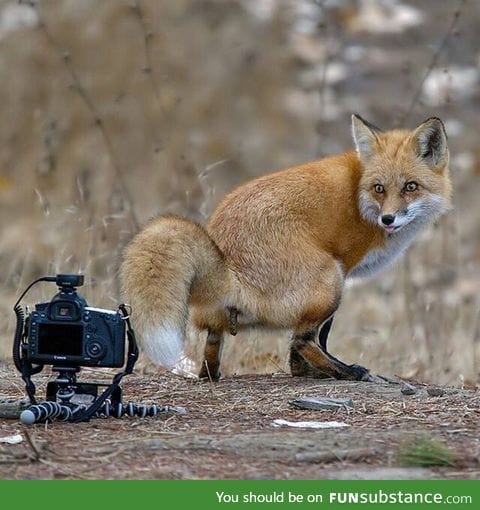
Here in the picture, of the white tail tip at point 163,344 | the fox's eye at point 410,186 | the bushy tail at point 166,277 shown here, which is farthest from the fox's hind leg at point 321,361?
the white tail tip at point 163,344

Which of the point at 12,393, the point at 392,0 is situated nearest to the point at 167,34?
the point at 392,0

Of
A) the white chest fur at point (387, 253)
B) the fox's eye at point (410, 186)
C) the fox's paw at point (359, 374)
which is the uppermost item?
the fox's eye at point (410, 186)

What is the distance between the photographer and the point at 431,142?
6980 millimetres

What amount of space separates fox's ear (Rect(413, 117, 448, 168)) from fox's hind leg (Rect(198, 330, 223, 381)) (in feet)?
5.70

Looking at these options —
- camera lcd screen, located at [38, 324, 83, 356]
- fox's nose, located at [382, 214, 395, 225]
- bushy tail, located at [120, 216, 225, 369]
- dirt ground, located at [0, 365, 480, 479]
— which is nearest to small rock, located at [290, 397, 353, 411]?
dirt ground, located at [0, 365, 480, 479]

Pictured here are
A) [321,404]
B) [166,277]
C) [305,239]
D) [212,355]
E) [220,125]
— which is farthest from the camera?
[220,125]

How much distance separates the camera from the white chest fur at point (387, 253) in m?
A: 6.87

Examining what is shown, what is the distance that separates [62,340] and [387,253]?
8.56ft

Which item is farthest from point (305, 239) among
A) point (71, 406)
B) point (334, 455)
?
point (334, 455)

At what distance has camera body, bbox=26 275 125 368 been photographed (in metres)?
5.01

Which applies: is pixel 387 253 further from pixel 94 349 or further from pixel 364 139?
pixel 94 349

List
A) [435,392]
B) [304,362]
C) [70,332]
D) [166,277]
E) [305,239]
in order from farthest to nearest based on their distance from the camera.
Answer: [304,362]
[305,239]
[435,392]
[166,277]
[70,332]

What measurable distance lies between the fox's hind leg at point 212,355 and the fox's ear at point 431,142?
174 cm

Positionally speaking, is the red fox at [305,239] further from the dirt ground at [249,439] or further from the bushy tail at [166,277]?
the dirt ground at [249,439]
